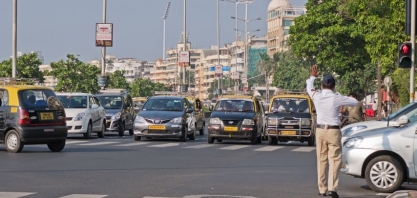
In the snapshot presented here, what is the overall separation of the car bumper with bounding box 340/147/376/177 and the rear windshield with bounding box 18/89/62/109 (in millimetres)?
10946

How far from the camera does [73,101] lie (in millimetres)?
37531

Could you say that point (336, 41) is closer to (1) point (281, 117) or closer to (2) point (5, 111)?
(1) point (281, 117)

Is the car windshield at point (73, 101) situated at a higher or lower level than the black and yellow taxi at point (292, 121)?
higher

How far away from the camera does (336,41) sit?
214 ft

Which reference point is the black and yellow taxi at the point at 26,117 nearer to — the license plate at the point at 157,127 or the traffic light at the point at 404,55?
the license plate at the point at 157,127

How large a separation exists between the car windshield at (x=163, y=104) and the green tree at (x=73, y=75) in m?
59.8

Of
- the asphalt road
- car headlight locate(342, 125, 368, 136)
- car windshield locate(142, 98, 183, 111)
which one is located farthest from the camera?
car windshield locate(142, 98, 183, 111)

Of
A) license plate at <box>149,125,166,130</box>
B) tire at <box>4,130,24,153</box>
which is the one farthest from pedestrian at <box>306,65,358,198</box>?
license plate at <box>149,125,166,130</box>

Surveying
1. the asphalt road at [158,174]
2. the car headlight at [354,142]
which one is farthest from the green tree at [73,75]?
the car headlight at [354,142]

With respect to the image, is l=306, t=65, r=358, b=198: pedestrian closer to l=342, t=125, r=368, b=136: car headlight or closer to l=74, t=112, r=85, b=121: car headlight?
l=342, t=125, r=368, b=136: car headlight

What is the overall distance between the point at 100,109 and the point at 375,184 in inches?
917

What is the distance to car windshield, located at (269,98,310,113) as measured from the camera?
3509 centimetres

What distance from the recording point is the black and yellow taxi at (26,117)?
82.9ft

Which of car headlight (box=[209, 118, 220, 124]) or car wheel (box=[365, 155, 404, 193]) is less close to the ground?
car headlight (box=[209, 118, 220, 124])
